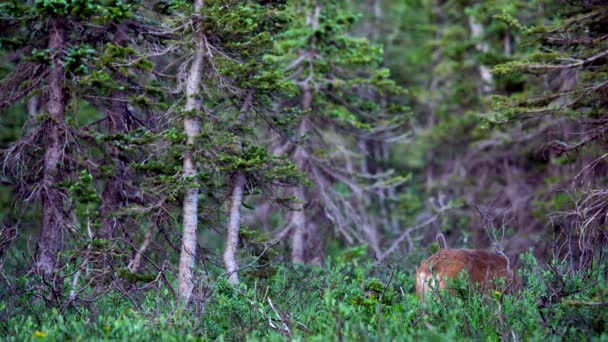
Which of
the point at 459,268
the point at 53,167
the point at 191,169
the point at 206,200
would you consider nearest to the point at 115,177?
the point at 53,167

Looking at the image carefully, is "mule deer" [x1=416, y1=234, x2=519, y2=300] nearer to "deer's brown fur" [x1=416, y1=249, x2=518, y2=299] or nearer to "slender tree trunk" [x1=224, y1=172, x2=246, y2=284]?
"deer's brown fur" [x1=416, y1=249, x2=518, y2=299]

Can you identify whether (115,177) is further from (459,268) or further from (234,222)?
(459,268)

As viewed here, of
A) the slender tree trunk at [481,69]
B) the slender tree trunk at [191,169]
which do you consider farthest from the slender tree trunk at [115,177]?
the slender tree trunk at [481,69]

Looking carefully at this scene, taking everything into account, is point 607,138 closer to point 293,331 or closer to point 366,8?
point 293,331

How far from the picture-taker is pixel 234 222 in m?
11.5

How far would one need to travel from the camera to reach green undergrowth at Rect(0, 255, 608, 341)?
316 inches

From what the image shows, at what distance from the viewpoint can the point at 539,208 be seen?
17297mm

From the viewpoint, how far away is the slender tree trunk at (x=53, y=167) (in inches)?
449

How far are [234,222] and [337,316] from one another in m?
3.95

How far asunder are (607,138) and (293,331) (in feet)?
22.5

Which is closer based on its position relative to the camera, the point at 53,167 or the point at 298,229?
the point at 53,167

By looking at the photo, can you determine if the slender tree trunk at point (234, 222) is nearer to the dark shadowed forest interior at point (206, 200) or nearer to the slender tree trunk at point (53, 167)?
the dark shadowed forest interior at point (206, 200)

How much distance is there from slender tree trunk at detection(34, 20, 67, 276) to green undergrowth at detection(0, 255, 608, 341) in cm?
115

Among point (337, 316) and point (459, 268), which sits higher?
point (337, 316)
